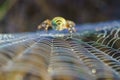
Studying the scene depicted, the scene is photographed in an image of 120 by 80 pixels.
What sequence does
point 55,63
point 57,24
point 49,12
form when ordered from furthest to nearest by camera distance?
point 49,12 < point 57,24 < point 55,63

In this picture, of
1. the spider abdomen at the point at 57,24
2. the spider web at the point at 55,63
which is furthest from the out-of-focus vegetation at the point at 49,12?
the spider web at the point at 55,63

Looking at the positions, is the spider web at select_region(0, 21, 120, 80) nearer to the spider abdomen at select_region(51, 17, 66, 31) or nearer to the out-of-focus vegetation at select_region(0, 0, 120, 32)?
the spider abdomen at select_region(51, 17, 66, 31)

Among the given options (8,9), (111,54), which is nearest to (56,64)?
(111,54)

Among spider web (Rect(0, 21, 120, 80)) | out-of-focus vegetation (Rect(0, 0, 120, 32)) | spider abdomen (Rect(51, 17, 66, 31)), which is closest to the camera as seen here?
spider web (Rect(0, 21, 120, 80))

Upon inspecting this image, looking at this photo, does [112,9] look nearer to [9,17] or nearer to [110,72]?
[9,17]

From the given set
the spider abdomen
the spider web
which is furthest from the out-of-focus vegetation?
the spider web

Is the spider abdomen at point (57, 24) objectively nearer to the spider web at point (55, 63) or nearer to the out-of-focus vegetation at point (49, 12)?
the spider web at point (55, 63)

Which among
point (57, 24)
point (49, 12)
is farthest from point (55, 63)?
point (49, 12)

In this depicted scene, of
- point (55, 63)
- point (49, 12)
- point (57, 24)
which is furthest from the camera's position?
point (49, 12)

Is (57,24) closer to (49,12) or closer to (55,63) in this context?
(55,63)
